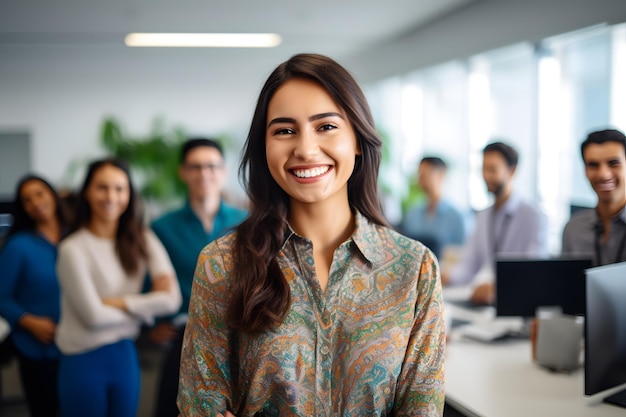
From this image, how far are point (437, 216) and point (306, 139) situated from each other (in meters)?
3.74

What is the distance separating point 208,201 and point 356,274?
198 centimetres

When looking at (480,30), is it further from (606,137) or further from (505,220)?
(606,137)

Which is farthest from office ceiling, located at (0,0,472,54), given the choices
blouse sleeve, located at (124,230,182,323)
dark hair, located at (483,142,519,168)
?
blouse sleeve, located at (124,230,182,323)

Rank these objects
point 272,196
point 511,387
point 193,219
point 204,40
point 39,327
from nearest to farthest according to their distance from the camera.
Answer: point 272,196, point 511,387, point 39,327, point 193,219, point 204,40

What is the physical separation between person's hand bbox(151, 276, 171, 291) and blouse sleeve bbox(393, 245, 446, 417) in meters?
1.76

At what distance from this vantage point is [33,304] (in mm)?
3086

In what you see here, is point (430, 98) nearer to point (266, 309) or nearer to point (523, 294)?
point (523, 294)

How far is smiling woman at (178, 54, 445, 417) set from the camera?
125cm

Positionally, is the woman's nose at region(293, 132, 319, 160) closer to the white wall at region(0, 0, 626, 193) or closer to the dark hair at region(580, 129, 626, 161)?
the dark hair at region(580, 129, 626, 161)

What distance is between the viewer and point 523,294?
8.30ft

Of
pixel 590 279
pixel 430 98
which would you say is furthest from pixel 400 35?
pixel 590 279

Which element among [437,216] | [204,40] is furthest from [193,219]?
[204,40]

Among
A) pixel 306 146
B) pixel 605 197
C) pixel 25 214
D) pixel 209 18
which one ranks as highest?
pixel 209 18

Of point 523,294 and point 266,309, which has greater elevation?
point 266,309
